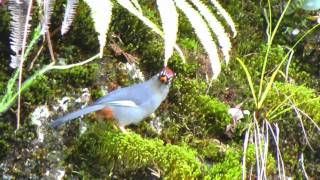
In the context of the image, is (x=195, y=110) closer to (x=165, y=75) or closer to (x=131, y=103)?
(x=165, y=75)

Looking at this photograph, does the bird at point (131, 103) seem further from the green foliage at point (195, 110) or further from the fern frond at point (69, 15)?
the fern frond at point (69, 15)

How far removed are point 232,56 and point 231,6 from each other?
40cm

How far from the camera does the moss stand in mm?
3006

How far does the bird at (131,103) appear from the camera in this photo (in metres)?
3.06

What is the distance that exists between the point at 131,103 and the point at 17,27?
63cm

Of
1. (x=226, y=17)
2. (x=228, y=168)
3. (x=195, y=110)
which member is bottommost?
(x=228, y=168)

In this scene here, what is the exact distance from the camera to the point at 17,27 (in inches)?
119

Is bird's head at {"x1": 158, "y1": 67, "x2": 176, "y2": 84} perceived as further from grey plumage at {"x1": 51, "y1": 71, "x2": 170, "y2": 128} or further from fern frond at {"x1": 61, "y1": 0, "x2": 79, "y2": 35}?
fern frond at {"x1": 61, "y1": 0, "x2": 79, "y2": 35}

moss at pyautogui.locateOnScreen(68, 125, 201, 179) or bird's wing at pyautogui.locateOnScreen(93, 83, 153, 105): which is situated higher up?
bird's wing at pyautogui.locateOnScreen(93, 83, 153, 105)

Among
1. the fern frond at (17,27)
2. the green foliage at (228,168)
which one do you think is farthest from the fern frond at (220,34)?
the fern frond at (17,27)

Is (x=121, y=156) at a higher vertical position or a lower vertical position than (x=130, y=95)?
lower

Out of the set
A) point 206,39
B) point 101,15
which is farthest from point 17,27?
point 206,39

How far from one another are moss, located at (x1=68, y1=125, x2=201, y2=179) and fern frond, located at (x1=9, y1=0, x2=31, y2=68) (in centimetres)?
47

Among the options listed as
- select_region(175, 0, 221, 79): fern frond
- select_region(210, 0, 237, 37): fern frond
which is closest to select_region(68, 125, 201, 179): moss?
select_region(175, 0, 221, 79): fern frond
